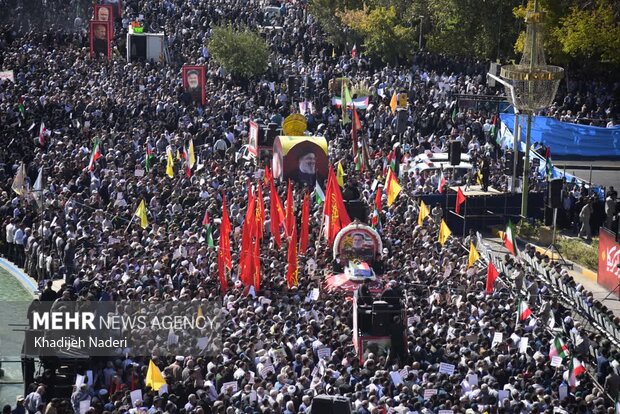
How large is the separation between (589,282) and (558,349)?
965 centimetres

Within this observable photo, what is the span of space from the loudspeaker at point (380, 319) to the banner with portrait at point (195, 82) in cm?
2432

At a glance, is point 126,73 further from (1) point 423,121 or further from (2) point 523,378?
(2) point 523,378

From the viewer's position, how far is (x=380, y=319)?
2873 cm

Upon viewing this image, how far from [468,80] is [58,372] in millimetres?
30428

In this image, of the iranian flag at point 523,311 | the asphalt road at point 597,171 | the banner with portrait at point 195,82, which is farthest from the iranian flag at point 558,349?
the banner with portrait at point 195,82

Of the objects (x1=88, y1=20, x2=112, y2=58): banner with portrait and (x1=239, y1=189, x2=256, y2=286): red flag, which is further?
(x1=88, y1=20, x2=112, y2=58): banner with portrait

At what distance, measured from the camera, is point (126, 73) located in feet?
181

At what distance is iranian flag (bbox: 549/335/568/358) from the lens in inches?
1109

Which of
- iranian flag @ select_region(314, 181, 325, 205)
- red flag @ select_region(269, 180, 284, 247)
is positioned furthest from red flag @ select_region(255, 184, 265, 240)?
iranian flag @ select_region(314, 181, 325, 205)

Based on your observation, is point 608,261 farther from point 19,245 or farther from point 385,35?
point 385,35

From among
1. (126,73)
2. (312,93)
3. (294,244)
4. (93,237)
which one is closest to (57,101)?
(126,73)

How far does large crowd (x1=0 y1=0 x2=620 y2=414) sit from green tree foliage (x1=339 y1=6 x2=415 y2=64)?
0.96m

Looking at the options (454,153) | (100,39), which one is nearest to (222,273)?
(454,153)

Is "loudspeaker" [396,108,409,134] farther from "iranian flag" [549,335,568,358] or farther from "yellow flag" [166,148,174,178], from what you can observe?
"iranian flag" [549,335,568,358]
